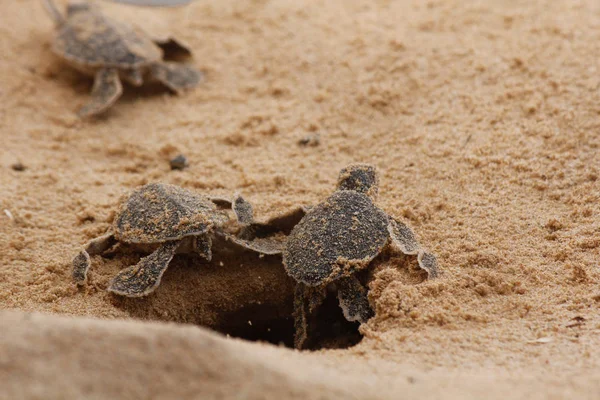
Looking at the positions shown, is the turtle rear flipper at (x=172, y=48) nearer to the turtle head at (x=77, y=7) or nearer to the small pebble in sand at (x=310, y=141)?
A: the turtle head at (x=77, y=7)

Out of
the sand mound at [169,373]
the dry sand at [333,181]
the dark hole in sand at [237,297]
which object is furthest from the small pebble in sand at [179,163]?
the sand mound at [169,373]

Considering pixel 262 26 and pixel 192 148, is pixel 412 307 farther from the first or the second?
pixel 262 26

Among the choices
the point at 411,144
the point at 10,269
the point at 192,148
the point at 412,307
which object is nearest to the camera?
the point at 412,307

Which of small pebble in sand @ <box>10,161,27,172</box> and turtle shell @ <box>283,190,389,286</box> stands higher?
turtle shell @ <box>283,190,389,286</box>

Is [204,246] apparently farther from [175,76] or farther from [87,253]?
[175,76]

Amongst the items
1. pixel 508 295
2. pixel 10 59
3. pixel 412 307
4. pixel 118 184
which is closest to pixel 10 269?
pixel 118 184

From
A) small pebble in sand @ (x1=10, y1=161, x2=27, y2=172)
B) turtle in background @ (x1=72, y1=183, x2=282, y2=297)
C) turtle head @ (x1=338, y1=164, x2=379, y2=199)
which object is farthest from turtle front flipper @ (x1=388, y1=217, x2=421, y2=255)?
small pebble in sand @ (x1=10, y1=161, x2=27, y2=172)

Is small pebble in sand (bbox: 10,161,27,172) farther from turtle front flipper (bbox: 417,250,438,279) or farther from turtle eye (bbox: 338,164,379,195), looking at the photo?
Answer: turtle front flipper (bbox: 417,250,438,279)
